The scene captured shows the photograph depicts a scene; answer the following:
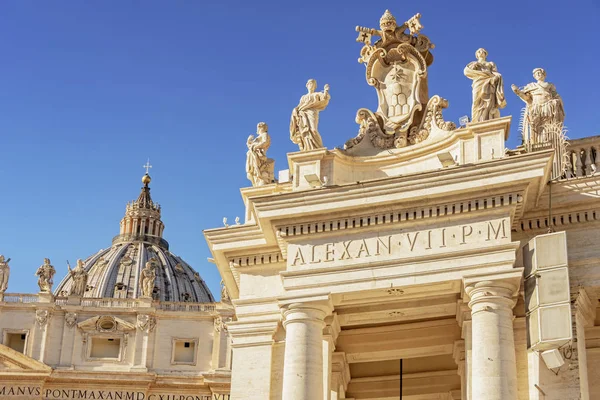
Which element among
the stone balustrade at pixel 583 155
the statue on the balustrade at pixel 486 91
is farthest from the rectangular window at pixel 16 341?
the stone balustrade at pixel 583 155

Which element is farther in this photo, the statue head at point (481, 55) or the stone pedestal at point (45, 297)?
the stone pedestal at point (45, 297)

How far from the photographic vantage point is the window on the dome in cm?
9748

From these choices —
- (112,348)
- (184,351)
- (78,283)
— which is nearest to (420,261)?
(184,351)

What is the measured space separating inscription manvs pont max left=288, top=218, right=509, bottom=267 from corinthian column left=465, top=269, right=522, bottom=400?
842 mm

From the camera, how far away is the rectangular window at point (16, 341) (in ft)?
317

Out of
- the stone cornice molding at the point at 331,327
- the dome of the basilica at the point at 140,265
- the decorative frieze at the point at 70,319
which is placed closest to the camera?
Result: the stone cornice molding at the point at 331,327

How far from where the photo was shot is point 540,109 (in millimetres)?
22422

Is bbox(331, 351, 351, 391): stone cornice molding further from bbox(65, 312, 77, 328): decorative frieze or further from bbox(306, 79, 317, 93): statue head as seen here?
bbox(65, 312, 77, 328): decorative frieze

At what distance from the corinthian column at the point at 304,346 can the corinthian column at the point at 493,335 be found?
280cm

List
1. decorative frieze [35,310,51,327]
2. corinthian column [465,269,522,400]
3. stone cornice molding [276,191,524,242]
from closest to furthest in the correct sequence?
corinthian column [465,269,522,400] → stone cornice molding [276,191,524,242] → decorative frieze [35,310,51,327]

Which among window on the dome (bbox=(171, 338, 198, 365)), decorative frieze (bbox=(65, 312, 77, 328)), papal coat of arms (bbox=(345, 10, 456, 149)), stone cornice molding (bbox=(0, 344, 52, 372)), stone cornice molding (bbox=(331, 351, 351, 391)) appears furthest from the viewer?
decorative frieze (bbox=(65, 312, 77, 328))

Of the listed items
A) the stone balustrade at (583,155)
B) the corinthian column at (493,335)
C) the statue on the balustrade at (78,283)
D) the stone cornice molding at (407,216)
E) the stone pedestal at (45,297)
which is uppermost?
the statue on the balustrade at (78,283)

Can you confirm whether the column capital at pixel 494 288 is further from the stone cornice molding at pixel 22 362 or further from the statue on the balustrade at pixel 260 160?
the stone cornice molding at pixel 22 362

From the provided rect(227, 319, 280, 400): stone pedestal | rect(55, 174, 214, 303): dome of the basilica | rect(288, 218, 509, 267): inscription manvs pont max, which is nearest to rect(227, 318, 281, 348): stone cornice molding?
rect(227, 319, 280, 400): stone pedestal
